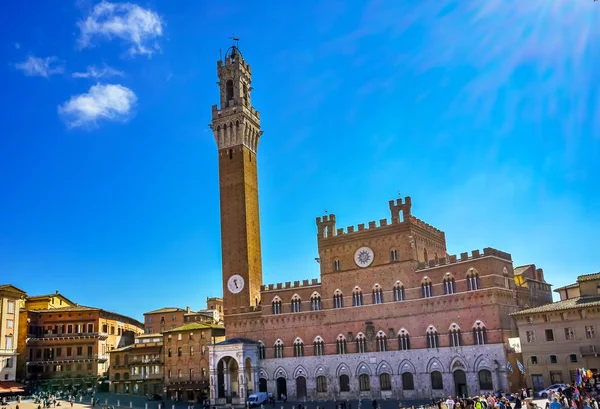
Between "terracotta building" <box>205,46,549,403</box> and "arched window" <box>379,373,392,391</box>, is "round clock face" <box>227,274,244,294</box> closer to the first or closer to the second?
"terracotta building" <box>205,46,549,403</box>

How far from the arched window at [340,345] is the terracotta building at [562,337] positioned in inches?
659

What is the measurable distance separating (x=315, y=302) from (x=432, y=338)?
13049mm

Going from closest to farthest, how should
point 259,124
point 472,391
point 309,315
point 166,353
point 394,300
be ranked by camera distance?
1. point 472,391
2. point 394,300
3. point 309,315
4. point 166,353
5. point 259,124

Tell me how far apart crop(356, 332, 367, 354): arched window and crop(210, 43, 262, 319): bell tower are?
13017 millimetres

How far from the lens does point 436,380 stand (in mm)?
51812

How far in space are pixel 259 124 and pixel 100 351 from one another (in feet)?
120

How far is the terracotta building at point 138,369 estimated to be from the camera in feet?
226

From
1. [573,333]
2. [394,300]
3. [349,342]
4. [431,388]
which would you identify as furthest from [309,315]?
[573,333]

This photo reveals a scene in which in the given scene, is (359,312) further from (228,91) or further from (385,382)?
(228,91)

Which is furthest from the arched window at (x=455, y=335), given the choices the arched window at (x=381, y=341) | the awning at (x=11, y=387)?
the awning at (x=11, y=387)

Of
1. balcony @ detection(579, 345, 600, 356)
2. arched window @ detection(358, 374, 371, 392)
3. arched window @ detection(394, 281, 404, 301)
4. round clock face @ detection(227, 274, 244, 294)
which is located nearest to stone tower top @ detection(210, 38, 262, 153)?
round clock face @ detection(227, 274, 244, 294)

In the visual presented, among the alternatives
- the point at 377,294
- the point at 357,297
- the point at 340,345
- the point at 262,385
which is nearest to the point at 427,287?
the point at 377,294

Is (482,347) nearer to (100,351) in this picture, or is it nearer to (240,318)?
(240,318)

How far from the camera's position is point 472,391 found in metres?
49.2
